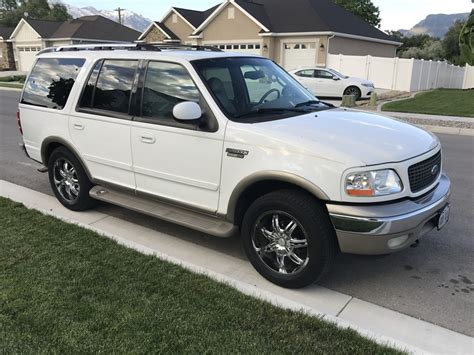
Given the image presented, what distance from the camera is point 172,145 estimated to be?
4277mm

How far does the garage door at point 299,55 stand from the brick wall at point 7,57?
3673 centimetres

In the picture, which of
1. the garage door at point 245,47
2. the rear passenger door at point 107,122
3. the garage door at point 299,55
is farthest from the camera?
the garage door at point 245,47

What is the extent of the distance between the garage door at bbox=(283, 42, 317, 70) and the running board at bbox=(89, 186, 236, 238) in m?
25.2

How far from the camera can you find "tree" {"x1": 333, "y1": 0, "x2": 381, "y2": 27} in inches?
2140

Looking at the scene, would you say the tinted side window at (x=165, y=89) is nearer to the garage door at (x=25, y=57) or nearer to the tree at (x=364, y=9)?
the garage door at (x=25, y=57)

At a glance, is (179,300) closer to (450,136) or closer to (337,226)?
(337,226)

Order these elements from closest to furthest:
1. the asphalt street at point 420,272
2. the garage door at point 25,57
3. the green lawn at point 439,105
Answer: the asphalt street at point 420,272, the green lawn at point 439,105, the garage door at point 25,57

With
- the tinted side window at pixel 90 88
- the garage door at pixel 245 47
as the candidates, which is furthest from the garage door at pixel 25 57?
the tinted side window at pixel 90 88

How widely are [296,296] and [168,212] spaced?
153cm

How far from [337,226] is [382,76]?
23.8 metres

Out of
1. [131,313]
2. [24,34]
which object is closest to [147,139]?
[131,313]

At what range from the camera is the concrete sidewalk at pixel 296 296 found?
3.15 m

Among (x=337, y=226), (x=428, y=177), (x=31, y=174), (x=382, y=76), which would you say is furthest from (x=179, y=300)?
(x=382, y=76)

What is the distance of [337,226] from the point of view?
3.43 metres
